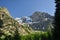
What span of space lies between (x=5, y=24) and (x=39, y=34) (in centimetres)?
1466

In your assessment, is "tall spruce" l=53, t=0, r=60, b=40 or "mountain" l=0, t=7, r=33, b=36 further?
"mountain" l=0, t=7, r=33, b=36

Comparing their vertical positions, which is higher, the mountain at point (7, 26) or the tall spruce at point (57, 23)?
the mountain at point (7, 26)

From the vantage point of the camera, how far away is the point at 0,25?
2223 inches

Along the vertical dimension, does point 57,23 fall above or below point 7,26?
below

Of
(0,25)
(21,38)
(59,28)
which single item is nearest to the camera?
(59,28)

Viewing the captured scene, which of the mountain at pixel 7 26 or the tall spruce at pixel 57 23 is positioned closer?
the tall spruce at pixel 57 23

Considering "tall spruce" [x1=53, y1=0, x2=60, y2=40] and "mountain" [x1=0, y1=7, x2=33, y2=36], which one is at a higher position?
"mountain" [x1=0, y1=7, x2=33, y2=36]

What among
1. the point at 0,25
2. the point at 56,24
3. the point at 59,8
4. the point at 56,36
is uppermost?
the point at 0,25

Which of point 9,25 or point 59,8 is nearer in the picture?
point 59,8

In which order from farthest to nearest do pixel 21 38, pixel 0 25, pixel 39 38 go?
pixel 0 25 → pixel 39 38 → pixel 21 38

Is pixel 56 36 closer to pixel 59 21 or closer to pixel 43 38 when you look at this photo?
pixel 59 21

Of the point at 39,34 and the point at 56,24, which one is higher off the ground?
the point at 39,34

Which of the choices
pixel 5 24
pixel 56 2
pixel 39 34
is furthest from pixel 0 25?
pixel 56 2

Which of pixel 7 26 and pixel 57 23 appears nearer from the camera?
pixel 57 23
